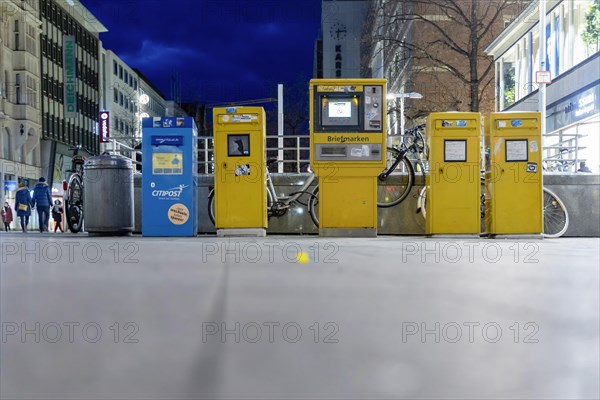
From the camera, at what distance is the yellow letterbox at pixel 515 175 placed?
33.2ft

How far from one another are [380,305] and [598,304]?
1253 mm

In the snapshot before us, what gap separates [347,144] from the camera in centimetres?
1012

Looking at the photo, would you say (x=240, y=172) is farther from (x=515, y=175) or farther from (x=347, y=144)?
(x=515, y=175)

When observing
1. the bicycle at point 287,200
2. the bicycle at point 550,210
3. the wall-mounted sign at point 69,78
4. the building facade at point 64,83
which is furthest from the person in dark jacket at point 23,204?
the wall-mounted sign at point 69,78

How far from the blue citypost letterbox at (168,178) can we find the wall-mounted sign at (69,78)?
140 ft

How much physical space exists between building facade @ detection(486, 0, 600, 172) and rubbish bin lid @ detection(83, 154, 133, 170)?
9185 millimetres

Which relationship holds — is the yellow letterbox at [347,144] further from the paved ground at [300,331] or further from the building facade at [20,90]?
the building facade at [20,90]

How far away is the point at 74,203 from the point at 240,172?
4.35 m

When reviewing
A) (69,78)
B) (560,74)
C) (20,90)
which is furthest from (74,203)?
(69,78)

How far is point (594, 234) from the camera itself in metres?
11.4

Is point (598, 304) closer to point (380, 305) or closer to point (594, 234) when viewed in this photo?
point (380, 305)

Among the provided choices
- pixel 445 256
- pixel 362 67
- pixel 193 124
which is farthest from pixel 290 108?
pixel 445 256

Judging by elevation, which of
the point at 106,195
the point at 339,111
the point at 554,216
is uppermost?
the point at 339,111

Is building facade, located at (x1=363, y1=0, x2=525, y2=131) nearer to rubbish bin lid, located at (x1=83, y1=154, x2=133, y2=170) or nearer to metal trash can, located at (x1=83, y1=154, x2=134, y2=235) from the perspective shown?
rubbish bin lid, located at (x1=83, y1=154, x2=133, y2=170)
